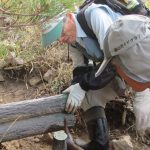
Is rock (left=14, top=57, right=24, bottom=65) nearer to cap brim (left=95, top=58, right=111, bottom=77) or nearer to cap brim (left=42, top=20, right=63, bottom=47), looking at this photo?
cap brim (left=42, top=20, right=63, bottom=47)

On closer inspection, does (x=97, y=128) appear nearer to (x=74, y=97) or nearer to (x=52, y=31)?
(x=74, y=97)

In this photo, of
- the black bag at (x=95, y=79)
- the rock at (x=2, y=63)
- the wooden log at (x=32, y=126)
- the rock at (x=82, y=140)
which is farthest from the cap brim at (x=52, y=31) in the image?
the rock at (x=2, y=63)

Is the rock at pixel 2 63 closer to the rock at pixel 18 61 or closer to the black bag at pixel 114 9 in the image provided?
the rock at pixel 18 61

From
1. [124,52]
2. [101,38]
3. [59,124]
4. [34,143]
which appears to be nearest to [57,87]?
[34,143]

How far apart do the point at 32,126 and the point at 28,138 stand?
531mm

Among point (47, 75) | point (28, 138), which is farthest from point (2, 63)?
point (28, 138)

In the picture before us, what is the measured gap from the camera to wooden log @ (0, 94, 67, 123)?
2.76 metres

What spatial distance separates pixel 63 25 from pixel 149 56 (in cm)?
80

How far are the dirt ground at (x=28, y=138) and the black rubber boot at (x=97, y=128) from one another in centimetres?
32

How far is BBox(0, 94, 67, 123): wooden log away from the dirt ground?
0.50 metres

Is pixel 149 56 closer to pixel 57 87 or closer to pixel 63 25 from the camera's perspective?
pixel 63 25

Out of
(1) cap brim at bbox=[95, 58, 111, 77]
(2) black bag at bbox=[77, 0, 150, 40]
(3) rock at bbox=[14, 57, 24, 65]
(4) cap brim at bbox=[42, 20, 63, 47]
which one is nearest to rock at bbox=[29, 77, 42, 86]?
(3) rock at bbox=[14, 57, 24, 65]

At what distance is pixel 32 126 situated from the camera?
2.86 metres

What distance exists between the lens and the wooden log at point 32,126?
2.79 m
